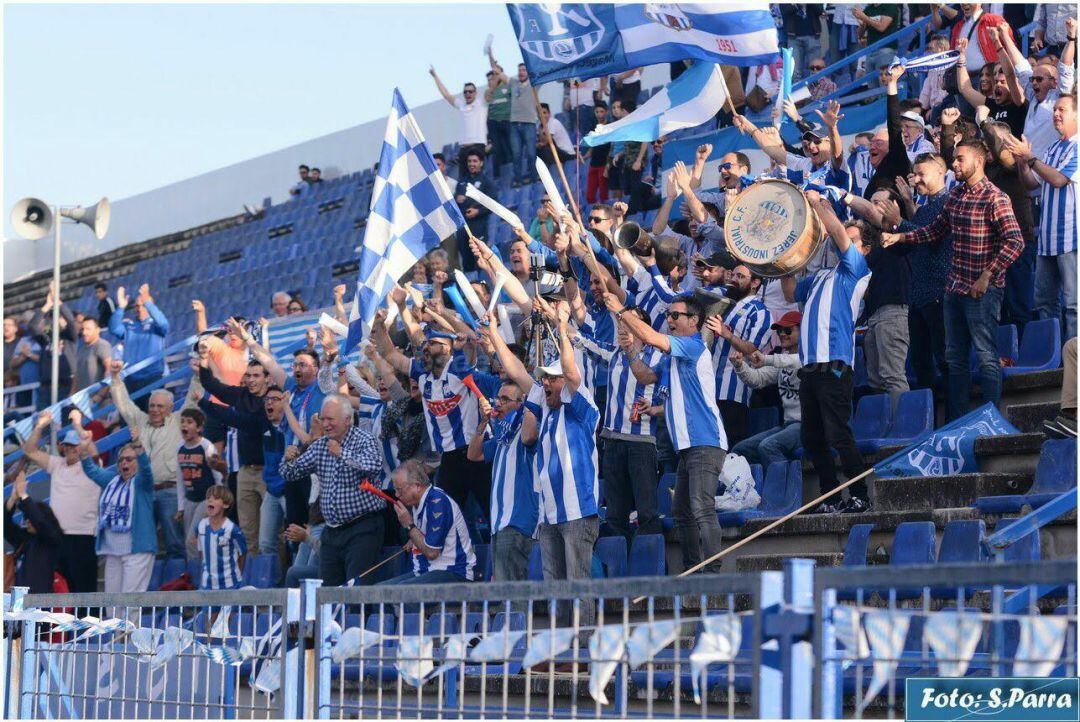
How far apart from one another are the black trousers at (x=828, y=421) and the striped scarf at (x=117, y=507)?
5.95 meters

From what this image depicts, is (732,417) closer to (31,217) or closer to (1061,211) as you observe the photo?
(1061,211)

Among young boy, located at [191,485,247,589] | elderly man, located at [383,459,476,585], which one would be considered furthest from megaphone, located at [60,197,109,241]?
elderly man, located at [383,459,476,585]

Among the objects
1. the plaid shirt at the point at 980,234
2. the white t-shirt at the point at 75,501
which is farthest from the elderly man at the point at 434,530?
the white t-shirt at the point at 75,501

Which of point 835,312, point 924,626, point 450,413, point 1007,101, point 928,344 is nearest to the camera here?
point 924,626

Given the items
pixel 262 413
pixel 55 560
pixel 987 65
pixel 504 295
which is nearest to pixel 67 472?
pixel 55 560

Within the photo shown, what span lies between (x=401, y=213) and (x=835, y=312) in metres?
3.72

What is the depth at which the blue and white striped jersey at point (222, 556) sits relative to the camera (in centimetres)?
1134

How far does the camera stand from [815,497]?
8945mm

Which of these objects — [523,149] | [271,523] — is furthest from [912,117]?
[523,149]

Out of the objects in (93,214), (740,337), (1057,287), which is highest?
(93,214)

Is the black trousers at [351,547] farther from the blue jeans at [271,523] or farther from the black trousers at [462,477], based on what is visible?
the blue jeans at [271,523]

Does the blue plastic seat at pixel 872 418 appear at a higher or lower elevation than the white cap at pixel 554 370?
lower

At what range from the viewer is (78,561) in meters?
13.0

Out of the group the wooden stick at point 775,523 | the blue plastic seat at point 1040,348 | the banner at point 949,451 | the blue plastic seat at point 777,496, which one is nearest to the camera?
the wooden stick at point 775,523
